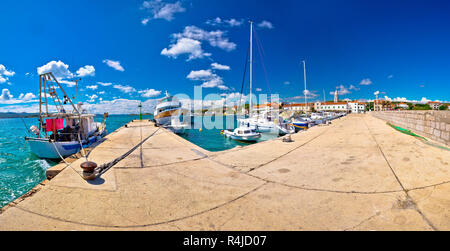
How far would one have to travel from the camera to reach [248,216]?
329cm

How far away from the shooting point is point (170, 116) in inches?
1438

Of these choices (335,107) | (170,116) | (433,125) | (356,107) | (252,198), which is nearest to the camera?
(252,198)

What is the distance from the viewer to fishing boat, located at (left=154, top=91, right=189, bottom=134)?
116ft

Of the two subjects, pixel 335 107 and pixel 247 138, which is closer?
pixel 247 138

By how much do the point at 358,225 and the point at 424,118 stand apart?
11.5 m

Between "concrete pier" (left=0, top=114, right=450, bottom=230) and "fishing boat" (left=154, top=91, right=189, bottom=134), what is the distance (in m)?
29.8

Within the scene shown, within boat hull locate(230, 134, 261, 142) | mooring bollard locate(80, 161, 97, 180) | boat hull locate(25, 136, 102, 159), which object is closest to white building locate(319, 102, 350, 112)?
boat hull locate(230, 134, 261, 142)

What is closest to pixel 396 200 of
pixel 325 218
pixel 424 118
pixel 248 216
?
pixel 325 218

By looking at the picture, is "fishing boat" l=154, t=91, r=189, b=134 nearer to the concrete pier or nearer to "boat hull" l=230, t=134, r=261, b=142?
"boat hull" l=230, t=134, r=261, b=142

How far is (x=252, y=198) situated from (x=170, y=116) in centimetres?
3473

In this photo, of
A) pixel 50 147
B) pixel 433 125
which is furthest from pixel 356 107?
pixel 50 147

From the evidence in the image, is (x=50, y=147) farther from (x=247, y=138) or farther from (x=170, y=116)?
(x=170, y=116)

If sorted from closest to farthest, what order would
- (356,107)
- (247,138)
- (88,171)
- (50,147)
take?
(88,171)
(50,147)
(247,138)
(356,107)
